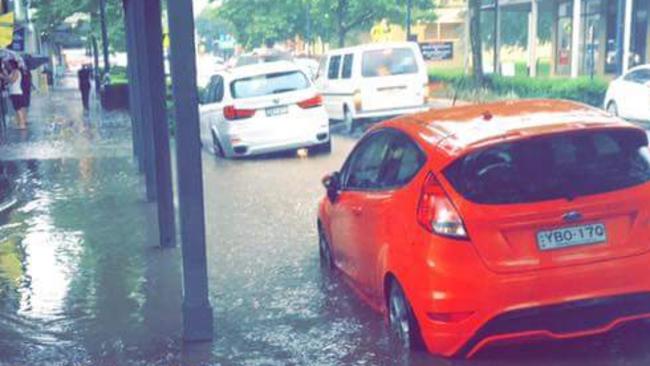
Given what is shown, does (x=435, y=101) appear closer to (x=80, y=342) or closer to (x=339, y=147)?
(x=339, y=147)

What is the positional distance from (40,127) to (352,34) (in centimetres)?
4357

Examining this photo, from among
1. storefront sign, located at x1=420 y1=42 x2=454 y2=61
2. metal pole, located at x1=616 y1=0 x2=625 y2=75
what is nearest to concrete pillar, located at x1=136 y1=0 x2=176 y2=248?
metal pole, located at x1=616 y1=0 x2=625 y2=75

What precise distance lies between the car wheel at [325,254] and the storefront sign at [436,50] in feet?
93.8

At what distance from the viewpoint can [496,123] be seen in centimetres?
566

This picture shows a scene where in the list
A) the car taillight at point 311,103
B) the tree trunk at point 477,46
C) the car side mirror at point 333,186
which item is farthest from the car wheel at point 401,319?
the tree trunk at point 477,46

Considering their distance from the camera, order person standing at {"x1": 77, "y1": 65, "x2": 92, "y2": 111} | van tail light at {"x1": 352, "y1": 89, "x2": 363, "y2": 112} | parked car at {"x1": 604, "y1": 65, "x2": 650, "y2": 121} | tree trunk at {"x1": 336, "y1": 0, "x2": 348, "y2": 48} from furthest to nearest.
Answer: tree trunk at {"x1": 336, "y1": 0, "x2": 348, "y2": 48} < person standing at {"x1": 77, "y1": 65, "x2": 92, "y2": 111} < parked car at {"x1": 604, "y1": 65, "x2": 650, "y2": 121} < van tail light at {"x1": 352, "y1": 89, "x2": 363, "y2": 112}

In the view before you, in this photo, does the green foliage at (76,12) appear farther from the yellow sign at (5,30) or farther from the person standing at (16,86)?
the yellow sign at (5,30)

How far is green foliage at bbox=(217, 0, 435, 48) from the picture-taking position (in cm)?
4509

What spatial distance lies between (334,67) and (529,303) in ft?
55.7

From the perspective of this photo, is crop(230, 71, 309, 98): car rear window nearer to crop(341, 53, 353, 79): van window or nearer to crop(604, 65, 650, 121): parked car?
crop(341, 53, 353, 79): van window

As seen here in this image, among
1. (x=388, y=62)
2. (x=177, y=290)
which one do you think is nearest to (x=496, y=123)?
(x=177, y=290)

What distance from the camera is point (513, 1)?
139 ft

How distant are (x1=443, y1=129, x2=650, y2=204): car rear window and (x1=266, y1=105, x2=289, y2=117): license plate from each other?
1108 cm

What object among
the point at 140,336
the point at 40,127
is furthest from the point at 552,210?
the point at 40,127
